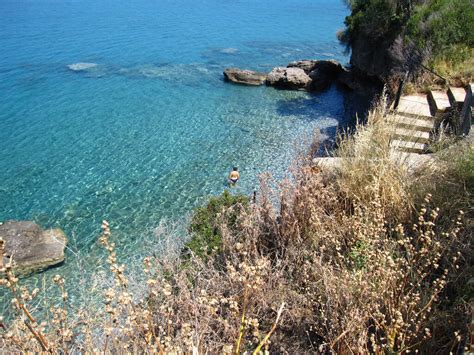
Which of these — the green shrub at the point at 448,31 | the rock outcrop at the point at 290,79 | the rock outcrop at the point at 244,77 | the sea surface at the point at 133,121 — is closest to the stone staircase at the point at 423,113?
the sea surface at the point at 133,121

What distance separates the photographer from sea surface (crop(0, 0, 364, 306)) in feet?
35.2

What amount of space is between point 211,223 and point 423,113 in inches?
257

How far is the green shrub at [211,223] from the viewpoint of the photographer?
258 inches

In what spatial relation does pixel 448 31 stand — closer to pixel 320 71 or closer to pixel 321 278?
pixel 320 71

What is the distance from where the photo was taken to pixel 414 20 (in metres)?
15.0

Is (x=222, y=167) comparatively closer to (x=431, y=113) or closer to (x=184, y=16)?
(x=431, y=113)

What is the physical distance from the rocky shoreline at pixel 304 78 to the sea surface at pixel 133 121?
0.85 meters

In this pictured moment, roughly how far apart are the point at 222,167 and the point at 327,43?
2276 centimetres

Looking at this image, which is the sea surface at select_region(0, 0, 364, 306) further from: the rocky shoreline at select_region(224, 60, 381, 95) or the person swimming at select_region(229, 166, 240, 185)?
the rocky shoreline at select_region(224, 60, 381, 95)

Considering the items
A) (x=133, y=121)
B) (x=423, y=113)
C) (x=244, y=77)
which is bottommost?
(x=133, y=121)

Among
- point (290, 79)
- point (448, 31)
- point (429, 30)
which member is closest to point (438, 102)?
point (448, 31)

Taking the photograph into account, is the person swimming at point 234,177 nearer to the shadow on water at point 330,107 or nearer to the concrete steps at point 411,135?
the concrete steps at point 411,135

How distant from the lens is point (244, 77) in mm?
21250

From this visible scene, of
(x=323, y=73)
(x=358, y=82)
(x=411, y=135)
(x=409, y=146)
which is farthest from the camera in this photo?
(x=323, y=73)
